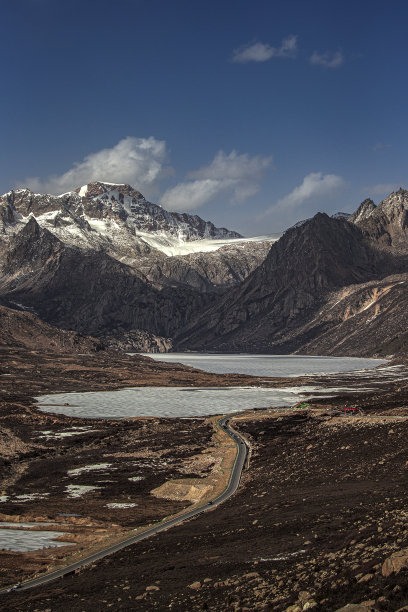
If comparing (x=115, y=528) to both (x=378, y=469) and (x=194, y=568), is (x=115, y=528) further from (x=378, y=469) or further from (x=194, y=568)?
(x=378, y=469)

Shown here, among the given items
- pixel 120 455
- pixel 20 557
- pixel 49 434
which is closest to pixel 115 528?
pixel 20 557

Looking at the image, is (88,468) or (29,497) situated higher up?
(29,497)

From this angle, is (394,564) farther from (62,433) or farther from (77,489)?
(62,433)

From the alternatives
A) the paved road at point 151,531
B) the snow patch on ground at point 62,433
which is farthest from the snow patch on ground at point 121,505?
the snow patch on ground at point 62,433

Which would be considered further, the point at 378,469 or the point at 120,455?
the point at 120,455

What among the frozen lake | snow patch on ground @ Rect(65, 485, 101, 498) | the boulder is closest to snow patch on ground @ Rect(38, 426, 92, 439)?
snow patch on ground @ Rect(65, 485, 101, 498)

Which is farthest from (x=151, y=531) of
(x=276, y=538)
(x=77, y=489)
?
(x=77, y=489)

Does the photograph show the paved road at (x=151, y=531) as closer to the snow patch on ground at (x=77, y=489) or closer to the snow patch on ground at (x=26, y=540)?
the snow patch on ground at (x=26, y=540)

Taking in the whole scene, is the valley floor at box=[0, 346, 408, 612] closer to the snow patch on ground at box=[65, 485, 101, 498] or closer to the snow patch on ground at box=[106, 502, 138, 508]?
the snow patch on ground at box=[106, 502, 138, 508]
